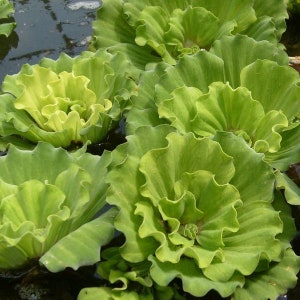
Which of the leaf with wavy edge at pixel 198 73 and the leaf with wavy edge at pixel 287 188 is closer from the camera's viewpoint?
the leaf with wavy edge at pixel 287 188

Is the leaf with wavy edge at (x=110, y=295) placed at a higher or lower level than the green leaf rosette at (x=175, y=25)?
lower

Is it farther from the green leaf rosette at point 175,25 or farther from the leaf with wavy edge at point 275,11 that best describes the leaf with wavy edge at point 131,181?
the leaf with wavy edge at point 275,11

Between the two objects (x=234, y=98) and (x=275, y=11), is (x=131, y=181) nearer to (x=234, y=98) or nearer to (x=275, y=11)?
(x=234, y=98)

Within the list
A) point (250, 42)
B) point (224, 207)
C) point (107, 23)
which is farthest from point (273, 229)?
point (107, 23)

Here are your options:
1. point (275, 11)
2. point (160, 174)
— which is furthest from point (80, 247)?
point (275, 11)

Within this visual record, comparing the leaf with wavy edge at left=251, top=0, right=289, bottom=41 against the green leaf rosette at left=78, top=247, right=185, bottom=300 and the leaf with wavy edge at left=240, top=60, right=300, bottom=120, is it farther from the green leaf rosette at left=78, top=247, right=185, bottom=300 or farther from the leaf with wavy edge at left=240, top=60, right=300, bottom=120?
the green leaf rosette at left=78, top=247, right=185, bottom=300

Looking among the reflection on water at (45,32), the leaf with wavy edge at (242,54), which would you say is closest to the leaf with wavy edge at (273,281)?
the leaf with wavy edge at (242,54)

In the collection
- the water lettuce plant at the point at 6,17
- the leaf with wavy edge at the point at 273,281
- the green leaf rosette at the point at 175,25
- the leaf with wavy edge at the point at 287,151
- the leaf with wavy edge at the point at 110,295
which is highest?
the green leaf rosette at the point at 175,25

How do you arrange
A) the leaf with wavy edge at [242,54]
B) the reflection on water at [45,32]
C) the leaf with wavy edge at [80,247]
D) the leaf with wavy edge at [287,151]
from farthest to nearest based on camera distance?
the reflection on water at [45,32]
the leaf with wavy edge at [242,54]
the leaf with wavy edge at [287,151]
the leaf with wavy edge at [80,247]
